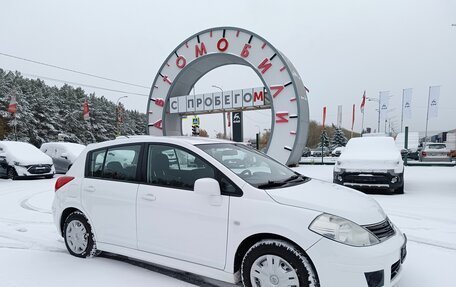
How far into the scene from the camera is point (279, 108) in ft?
55.2

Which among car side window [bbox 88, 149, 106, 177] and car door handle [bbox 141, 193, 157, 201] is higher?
car side window [bbox 88, 149, 106, 177]

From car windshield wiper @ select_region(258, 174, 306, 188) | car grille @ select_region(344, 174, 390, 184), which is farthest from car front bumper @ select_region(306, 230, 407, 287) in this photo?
car grille @ select_region(344, 174, 390, 184)

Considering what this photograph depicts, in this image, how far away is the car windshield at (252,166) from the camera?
3409 mm

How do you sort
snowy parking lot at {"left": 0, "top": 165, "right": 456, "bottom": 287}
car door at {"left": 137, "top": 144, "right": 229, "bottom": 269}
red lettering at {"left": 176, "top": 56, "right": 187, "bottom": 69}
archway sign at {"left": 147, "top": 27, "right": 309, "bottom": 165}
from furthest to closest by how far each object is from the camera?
red lettering at {"left": 176, "top": 56, "right": 187, "bottom": 69} < archway sign at {"left": 147, "top": 27, "right": 309, "bottom": 165} < snowy parking lot at {"left": 0, "top": 165, "right": 456, "bottom": 287} < car door at {"left": 137, "top": 144, "right": 229, "bottom": 269}

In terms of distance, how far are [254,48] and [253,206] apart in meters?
15.6

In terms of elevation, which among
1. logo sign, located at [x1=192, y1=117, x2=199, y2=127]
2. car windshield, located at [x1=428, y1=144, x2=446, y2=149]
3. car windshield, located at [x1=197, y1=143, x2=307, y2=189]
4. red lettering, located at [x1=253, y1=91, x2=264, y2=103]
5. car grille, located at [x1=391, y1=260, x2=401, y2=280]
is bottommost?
car grille, located at [x1=391, y1=260, x2=401, y2=280]

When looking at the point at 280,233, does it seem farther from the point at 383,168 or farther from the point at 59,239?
the point at 383,168

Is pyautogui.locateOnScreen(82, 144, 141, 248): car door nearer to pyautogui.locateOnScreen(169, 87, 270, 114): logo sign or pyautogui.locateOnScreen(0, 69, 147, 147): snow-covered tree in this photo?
pyautogui.locateOnScreen(169, 87, 270, 114): logo sign

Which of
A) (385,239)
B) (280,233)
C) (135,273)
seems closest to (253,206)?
(280,233)

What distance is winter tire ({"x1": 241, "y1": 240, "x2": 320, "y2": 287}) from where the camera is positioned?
2.76m

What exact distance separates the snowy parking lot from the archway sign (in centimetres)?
906

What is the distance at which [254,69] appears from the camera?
17.7 meters

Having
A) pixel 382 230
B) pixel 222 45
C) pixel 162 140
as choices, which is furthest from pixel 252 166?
pixel 222 45

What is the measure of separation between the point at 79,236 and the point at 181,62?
16.8m
